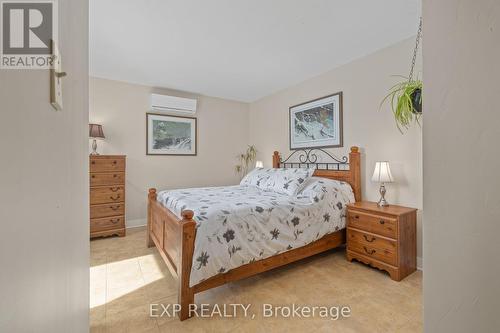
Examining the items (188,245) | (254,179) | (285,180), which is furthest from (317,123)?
(188,245)

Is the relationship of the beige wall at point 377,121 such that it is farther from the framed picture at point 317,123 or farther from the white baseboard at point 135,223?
the white baseboard at point 135,223

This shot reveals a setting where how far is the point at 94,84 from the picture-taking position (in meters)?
3.44

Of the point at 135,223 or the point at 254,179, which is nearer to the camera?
the point at 254,179

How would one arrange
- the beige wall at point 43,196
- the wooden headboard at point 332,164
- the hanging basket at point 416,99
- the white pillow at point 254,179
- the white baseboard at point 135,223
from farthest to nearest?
the white baseboard at point 135,223 < the white pillow at point 254,179 < the wooden headboard at point 332,164 < the hanging basket at point 416,99 < the beige wall at point 43,196

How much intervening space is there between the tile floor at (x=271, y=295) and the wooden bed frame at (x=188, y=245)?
0.16 m

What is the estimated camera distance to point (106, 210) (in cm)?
323

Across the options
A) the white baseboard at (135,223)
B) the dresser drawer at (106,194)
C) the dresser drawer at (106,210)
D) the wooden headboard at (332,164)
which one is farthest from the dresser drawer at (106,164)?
the wooden headboard at (332,164)

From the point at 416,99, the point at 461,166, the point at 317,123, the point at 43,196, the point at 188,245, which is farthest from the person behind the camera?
the point at 317,123

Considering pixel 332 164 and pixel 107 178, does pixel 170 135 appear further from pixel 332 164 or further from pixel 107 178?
pixel 332 164

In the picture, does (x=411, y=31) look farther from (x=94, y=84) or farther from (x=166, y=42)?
(x=94, y=84)

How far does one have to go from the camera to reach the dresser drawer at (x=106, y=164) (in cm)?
313

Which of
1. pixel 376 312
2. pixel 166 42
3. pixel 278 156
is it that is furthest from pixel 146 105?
pixel 376 312

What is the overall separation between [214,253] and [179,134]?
296 centimetres

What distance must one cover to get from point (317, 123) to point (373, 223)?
1.67m
